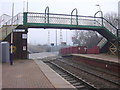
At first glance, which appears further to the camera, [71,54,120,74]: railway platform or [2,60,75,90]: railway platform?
[71,54,120,74]: railway platform

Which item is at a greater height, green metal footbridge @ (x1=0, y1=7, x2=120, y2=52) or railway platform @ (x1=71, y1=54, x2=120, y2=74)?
green metal footbridge @ (x1=0, y1=7, x2=120, y2=52)

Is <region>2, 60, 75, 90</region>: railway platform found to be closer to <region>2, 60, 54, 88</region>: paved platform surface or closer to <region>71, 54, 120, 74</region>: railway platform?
<region>2, 60, 54, 88</region>: paved platform surface

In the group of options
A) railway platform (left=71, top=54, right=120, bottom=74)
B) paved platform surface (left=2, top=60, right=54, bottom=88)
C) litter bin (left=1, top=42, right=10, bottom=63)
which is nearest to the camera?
paved platform surface (left=2, top=60, right=54, bottom=88)

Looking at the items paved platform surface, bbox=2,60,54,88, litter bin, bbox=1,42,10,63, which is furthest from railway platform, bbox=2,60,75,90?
litter bin, bbox=1,42,10,63

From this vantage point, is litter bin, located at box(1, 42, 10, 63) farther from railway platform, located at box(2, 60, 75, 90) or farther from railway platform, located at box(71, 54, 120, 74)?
railway platform, located at box(71, 54, 120, 74)

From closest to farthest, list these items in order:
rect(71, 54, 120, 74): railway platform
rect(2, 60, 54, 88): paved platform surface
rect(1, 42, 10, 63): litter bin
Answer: rect(2, 60, 54, 88): paved platform surface < rect(71, 54, 120, 74): railway platform < rect(1, 42, 10, 63): litter bin

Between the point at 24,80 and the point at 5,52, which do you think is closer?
the point at 24,80

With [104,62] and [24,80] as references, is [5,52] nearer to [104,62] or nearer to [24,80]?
[104,62]

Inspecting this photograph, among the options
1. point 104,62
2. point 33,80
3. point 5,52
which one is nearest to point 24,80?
point 33,80

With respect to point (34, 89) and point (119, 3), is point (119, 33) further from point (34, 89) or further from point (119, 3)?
point (34, 89)

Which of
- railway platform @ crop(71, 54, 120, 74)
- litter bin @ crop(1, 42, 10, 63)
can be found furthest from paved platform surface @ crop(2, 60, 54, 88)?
litter bin @ crop(1, 42, 10, 63)

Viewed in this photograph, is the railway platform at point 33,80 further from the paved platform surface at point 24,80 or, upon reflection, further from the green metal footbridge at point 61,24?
the green metal footbridge at point 61,24

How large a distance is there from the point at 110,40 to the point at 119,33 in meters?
1.38

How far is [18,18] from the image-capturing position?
23.9 metres
